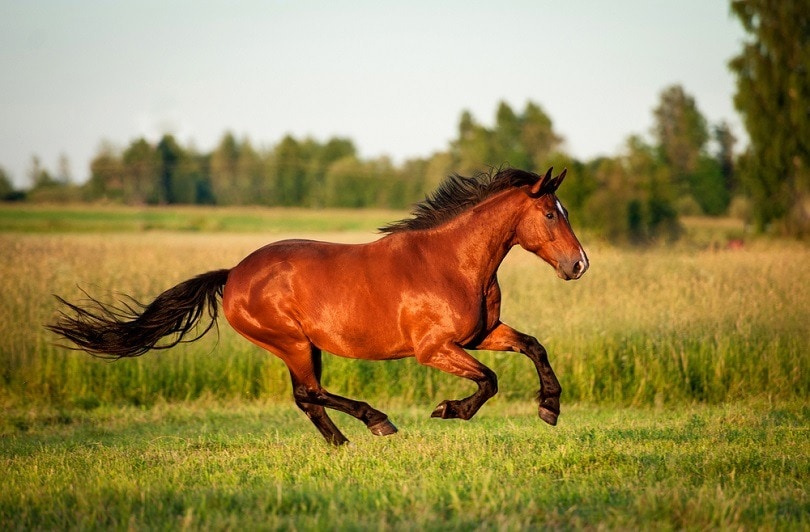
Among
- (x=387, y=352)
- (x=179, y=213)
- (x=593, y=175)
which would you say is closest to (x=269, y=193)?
(x=179, y=213)

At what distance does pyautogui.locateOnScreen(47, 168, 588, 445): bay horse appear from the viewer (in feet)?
22.0

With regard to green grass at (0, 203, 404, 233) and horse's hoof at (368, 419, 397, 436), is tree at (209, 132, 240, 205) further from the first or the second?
horse's hoof at (368, 419, 397, 436)

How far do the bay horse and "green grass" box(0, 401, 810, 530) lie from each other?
0.52 metres

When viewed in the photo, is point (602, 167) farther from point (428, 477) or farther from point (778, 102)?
point (428, 477)

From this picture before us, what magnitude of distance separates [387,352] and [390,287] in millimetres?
531

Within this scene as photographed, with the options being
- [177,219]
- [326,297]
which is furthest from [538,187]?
[177,219]

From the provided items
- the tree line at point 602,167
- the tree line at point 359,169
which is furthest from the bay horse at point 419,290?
the tree line at point 359,169

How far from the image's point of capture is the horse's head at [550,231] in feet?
22.0

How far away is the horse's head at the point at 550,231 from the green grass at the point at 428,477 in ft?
4.45

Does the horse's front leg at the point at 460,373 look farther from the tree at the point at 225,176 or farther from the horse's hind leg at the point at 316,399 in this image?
the tree at the point at 225,176

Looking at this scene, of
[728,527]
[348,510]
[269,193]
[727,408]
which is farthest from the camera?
[269,193]

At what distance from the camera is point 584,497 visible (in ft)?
16.7

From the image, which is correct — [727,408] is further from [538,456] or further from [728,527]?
[728,527]

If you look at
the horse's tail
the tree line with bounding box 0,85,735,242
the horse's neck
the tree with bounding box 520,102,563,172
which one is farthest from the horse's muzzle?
the tree with bounding box 520,102,563,172
